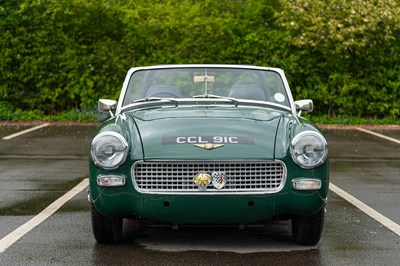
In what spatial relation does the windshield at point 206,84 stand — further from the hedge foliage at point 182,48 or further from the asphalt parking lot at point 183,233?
the hedge foliage at point 182,48

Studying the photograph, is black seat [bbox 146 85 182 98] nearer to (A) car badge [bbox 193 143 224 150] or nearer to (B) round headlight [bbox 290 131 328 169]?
(A) car badge [bbox 193 143 224 150]

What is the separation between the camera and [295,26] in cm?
1912

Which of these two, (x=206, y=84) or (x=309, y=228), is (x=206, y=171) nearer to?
(x=309, y=228)

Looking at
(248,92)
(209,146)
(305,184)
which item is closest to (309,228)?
(305,184)

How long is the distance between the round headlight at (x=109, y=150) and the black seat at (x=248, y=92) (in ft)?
5.43

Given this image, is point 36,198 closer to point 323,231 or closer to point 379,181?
point 323,231

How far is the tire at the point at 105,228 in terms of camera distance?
22.6 feet

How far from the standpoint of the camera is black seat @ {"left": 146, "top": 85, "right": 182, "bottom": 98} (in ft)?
26.6

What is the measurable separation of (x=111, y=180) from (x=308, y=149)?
1.43 m

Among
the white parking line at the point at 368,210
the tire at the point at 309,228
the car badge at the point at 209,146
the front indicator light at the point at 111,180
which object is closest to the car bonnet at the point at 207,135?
the car badge at the point at 209,146

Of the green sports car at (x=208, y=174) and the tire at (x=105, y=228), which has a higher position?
the green sports car at (x=208, y=174)

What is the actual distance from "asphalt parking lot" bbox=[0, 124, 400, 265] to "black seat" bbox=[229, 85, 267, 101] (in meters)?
1.11

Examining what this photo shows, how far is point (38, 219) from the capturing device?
26.4 ft

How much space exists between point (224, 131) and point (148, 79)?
1.79m
